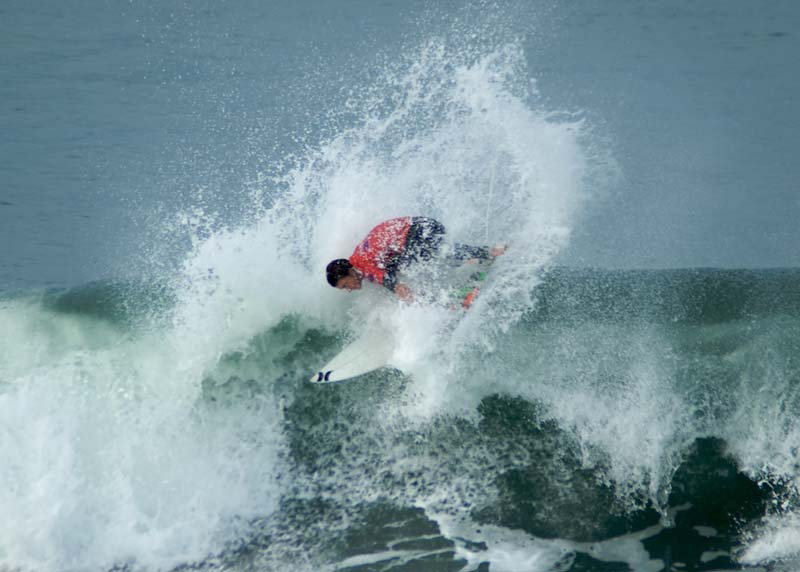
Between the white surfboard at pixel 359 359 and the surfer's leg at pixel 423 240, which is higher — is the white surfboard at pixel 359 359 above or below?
below

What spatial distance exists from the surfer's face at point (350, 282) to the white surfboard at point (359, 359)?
48cm

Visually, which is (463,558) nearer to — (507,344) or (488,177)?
(507,344)

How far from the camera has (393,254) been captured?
6.54 m

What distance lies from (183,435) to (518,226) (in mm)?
3898

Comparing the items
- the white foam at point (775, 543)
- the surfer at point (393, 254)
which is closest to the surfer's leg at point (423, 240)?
the surfer at point (393, 254)

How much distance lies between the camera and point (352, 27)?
15.2 meters

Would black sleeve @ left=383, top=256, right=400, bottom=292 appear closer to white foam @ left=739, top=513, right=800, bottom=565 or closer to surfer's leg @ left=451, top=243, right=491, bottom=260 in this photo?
surfer's leg @ left=451, top=243, right=491, bottom=260

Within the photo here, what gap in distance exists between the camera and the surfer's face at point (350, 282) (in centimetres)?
655

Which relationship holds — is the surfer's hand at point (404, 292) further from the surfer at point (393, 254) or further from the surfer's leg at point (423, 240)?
the surfer's leg at point (423, 240)

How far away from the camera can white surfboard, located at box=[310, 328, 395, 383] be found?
6.30m

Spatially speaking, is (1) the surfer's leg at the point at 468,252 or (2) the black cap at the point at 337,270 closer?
(2) the black cap at the point at 337,270

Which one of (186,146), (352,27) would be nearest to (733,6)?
(352,27)

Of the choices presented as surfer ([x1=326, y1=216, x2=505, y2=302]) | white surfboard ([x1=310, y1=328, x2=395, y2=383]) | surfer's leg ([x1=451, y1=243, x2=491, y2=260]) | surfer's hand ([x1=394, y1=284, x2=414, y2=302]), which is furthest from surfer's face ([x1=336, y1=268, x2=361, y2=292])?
surfer's leg ([x1=451, y1=243, x2=491, y2=260])

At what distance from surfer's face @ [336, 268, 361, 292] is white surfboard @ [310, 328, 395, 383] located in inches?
18.9
